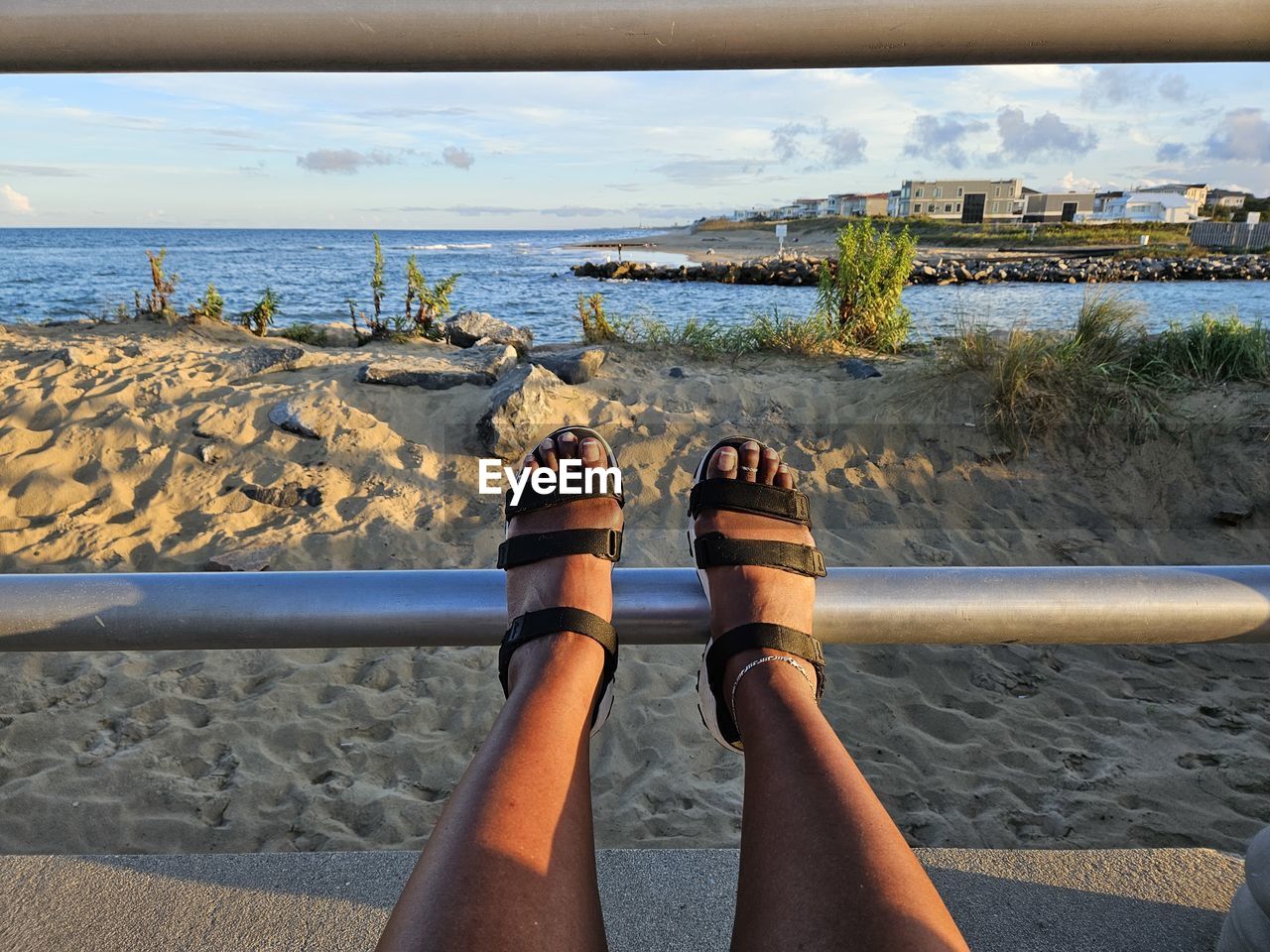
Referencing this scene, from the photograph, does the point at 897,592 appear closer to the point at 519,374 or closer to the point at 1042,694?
the point at 1042,694

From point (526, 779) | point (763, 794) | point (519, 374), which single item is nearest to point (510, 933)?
point (526, 779)

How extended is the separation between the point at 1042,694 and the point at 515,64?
340cm

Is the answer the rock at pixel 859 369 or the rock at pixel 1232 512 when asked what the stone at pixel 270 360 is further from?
the rock at pixel 1232 512

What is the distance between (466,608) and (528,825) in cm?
30

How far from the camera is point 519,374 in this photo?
511cm

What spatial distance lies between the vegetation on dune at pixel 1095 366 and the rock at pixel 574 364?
243 centimetres

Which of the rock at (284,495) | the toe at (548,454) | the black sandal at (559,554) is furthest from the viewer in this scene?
the rock at (284,495)

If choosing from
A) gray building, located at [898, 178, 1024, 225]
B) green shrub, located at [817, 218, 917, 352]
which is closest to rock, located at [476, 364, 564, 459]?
green shrub, located at [817, 218, 917, 352]

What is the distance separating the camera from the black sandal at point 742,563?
1157 mm

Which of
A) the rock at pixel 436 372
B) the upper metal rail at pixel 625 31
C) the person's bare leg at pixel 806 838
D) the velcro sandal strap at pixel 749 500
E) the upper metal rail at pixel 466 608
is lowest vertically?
the rock at pixel 436 372

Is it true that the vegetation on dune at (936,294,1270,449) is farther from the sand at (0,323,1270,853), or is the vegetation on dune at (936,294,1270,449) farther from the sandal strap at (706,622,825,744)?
the sandal strap at (706,622,825,744)

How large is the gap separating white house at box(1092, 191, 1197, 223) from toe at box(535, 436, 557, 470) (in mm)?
62324

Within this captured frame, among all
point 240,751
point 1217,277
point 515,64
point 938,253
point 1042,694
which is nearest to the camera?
point 515,64

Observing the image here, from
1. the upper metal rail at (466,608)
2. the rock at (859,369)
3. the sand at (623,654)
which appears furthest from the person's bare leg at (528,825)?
the rock at (859,369)
